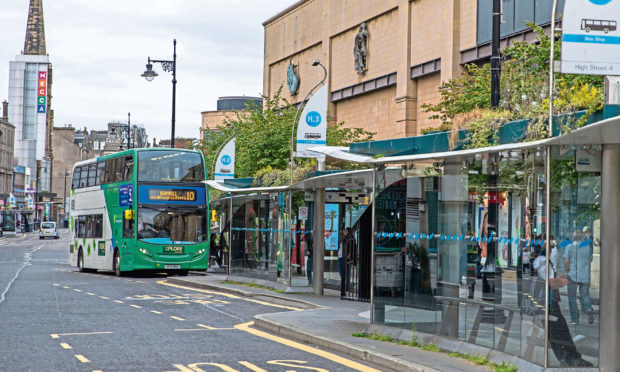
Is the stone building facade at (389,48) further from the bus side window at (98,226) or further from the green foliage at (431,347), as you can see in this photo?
the green foliage at (431,347)

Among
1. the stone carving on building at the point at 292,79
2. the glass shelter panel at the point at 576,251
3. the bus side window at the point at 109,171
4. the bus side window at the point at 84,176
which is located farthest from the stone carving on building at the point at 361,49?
the glass shelter panel at the point at 576,251

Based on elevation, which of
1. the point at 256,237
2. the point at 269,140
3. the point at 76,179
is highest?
the point at 269,140

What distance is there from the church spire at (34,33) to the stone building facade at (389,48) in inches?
4758

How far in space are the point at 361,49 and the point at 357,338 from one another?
1455 inches

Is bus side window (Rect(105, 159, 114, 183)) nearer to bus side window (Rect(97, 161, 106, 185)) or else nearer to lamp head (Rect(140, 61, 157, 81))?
bus side window (Rect(97, 161, 106, 185))

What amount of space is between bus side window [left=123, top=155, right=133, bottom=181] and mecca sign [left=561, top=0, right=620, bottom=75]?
23763mm

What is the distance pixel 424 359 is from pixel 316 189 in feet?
37.7

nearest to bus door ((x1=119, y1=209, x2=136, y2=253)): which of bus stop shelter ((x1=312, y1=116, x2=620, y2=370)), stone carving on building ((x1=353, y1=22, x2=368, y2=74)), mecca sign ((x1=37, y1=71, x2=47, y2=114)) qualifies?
bus stop shelter ((x1=312, y1=116, x2=620, y2=370))

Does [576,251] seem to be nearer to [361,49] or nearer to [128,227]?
[128,227]

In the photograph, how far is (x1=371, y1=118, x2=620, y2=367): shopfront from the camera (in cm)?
955

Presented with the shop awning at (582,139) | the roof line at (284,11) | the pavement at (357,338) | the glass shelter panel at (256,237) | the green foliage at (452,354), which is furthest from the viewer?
the roof line at (284,11)

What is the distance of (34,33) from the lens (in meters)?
173

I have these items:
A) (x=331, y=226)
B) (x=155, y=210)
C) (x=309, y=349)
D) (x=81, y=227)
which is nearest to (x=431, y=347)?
(x=309, y=349)

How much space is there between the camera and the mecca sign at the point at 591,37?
9.81 m
